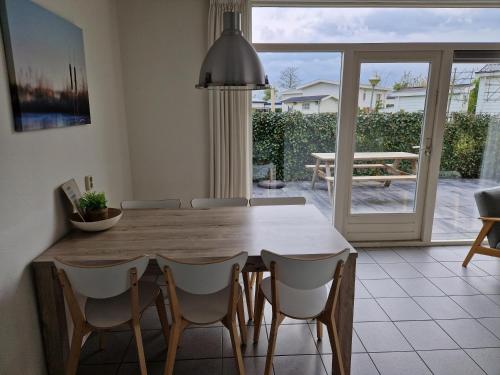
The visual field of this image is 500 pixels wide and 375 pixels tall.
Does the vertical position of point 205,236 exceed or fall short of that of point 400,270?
it exceeds it

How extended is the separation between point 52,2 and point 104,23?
39.6 inches

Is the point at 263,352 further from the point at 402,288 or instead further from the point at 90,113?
the point at 90,113

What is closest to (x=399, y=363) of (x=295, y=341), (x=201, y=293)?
(x=295, y=341)

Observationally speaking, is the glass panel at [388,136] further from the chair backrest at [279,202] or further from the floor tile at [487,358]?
the floor tile at [487,358]

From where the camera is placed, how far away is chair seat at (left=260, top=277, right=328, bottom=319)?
6.61 feet

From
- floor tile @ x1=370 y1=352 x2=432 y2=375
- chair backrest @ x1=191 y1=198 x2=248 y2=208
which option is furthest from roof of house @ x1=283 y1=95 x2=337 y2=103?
floor tile @ x1=370 y1=352 x2=432 y2=375

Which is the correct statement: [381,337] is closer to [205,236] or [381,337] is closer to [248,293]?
[248,293]

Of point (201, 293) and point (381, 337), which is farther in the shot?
point (381, 337)

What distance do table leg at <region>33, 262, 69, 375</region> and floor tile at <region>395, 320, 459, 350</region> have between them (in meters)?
2.25

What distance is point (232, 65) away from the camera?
199cm

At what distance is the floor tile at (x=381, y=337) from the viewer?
7.90ft

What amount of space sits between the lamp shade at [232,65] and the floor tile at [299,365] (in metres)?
1.75

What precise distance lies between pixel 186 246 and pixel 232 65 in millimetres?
1081

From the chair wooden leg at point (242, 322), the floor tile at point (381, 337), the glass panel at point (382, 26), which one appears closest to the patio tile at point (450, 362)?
the floor tile at point (381, 337)
